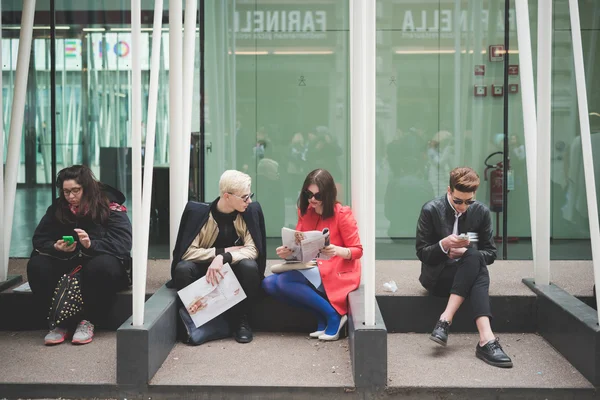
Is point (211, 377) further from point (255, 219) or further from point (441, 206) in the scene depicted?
point (441, 206)

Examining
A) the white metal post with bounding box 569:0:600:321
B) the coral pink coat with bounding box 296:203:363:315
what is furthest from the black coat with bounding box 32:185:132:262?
the white metal post with bounding box 569:0:600:321

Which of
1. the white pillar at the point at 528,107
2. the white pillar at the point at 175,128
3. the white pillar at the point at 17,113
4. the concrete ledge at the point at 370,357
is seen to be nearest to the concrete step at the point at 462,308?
the white pillar at the point at 528,107

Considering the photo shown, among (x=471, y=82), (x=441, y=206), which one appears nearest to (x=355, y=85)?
(x=441, y=206)

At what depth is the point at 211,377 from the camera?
4.19 m

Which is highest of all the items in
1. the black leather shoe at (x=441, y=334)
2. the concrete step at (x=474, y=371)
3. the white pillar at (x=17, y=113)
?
the white pillar at (x=17, y=113)

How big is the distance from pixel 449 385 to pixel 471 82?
4364 millimetres

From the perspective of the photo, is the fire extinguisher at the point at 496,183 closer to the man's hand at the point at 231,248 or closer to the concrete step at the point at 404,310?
the concrete step at the point at 404,310

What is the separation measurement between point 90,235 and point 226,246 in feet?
3.04

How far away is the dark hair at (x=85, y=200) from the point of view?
4.92m

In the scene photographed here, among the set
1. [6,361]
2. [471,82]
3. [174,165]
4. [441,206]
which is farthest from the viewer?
[471,82]

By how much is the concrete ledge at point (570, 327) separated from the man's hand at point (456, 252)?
0.67 m

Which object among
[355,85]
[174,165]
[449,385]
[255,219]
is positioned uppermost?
[355,85]

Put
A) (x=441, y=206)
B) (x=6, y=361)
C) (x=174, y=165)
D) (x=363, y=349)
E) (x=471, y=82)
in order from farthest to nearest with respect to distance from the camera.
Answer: (x=471, y=82), (x=174, y=165), (x=441, y=206), (x=6, y=361), (x=363, y=349)

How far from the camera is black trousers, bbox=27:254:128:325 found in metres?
4.84
